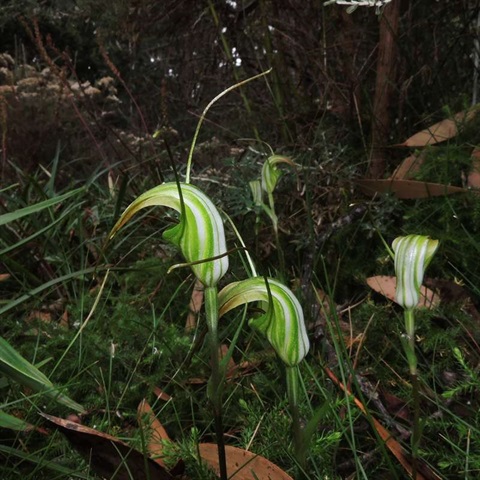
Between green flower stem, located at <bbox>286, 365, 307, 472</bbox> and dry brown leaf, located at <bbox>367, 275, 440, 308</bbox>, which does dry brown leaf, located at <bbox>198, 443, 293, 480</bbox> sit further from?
dry brown leaf, located at <bbox>367, 275, 440, 308</bbox>

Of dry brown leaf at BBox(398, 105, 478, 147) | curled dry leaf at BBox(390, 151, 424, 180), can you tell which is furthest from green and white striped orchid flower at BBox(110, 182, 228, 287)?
dry brown leaf at BBox(398, 105, 478, 147)

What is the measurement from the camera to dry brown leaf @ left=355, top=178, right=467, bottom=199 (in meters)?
1.66

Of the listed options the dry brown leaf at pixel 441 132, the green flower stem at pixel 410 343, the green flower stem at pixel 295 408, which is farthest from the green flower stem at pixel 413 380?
the dry brown leaf at pixel 441 132

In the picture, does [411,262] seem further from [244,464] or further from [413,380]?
[244,464]

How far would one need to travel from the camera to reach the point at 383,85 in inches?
76.5

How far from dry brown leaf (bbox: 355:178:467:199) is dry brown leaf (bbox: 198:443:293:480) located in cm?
96

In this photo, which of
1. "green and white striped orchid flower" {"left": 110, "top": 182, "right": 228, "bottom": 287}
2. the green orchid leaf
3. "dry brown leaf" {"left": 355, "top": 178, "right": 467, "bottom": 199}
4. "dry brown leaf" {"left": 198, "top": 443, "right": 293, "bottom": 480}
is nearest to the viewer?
"green and white striped orchid flower" {"left": 110, "top": 182, "right": 228, "bottom": 287}

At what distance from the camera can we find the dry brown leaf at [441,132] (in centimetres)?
189

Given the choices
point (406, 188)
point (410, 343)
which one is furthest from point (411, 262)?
point (406, 188)

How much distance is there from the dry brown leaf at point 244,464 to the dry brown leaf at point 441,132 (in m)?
1.25

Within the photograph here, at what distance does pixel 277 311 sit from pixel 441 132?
1433mm

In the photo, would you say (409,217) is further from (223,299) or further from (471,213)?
(223,299)

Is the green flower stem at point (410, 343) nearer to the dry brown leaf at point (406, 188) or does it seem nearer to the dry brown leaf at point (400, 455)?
the dry brown leaf at point (400, 455)

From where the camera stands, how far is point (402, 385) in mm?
1200
